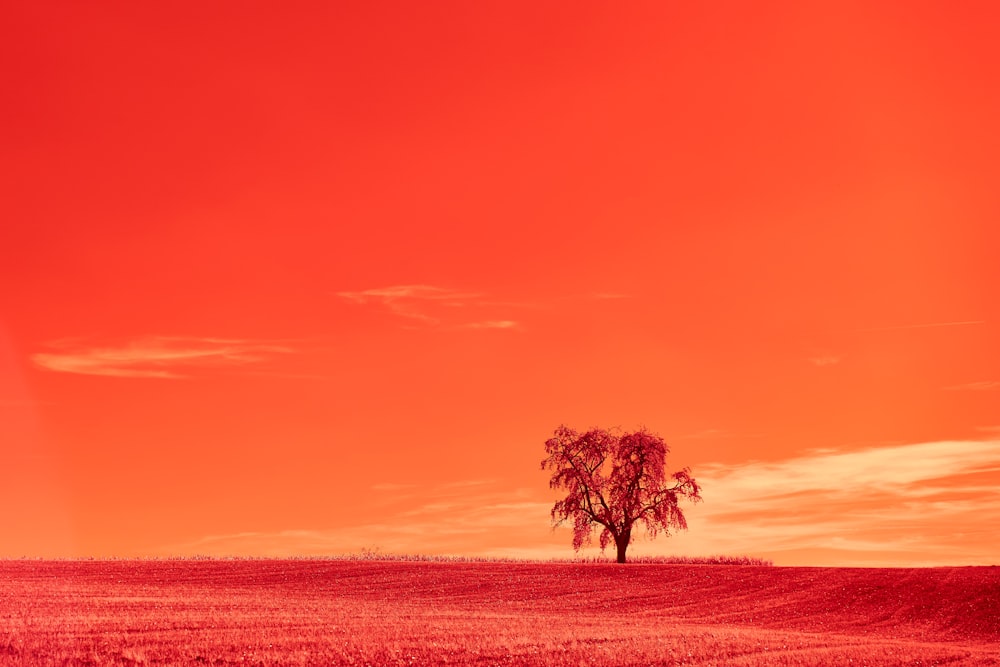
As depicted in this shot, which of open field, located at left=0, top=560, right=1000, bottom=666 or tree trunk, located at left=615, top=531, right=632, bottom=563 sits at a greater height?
tree trunk, located at left=615, top=531, right=632, bottom=563

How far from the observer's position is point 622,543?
247 feet

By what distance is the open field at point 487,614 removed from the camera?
100 ft

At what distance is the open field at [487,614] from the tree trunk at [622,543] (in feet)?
24.5

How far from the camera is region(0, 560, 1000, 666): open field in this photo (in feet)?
100

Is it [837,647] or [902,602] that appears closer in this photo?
[837,647]

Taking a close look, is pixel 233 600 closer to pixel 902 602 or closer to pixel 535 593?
pixel 535 593

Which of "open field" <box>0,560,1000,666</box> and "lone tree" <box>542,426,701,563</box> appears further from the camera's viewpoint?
"lone tree" <box>542,426,701,563</box>

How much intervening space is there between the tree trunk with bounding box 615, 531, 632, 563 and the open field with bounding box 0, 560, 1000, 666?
7.48 m

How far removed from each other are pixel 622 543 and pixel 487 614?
31.9 metres

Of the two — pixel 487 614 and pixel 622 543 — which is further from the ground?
pixel 622 543

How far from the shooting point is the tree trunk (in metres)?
74.9

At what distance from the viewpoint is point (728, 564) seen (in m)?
72.0

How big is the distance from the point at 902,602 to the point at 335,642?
3288cm

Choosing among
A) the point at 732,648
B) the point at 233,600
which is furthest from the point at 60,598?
the point at 732,648
